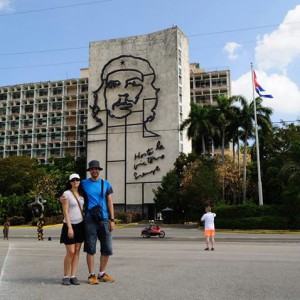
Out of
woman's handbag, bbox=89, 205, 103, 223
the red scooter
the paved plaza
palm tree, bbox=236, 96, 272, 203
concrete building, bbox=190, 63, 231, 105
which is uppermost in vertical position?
concrete building, bbox=190, 63, 231, 105

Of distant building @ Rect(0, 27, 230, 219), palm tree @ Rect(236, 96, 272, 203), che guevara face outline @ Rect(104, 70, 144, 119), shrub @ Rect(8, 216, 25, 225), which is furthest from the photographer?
che guevara face outline @ Rect(104, 70, 144, 119)

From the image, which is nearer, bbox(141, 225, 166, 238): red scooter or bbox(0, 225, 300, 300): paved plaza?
bbox(0, 225, 300, 300): paved plaza

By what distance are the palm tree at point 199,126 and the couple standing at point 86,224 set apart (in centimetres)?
4916

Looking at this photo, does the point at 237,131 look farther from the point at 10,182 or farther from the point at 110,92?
the point at 10,182

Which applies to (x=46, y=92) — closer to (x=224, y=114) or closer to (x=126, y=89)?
(x=126, y=89)

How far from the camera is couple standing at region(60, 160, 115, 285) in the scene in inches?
268

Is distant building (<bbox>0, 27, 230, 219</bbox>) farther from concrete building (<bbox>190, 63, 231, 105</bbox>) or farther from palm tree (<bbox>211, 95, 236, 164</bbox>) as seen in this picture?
concrete building (<bbox>190, 63, 231, 105</bbox>)

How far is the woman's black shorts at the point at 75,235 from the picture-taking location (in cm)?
682

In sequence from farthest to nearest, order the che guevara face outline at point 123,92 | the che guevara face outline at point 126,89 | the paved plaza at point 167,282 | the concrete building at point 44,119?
1. the concrete building at point 44,119
2. the che guevara face outline at point 123,92
3. the che guevara face outline at point 126,89
4. the paved plaza at point 167,282

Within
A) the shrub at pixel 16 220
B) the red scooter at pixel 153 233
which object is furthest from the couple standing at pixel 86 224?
the shrub at pixel 16 220

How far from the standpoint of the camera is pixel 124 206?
71.2 m

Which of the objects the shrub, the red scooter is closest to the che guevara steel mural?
the shrub

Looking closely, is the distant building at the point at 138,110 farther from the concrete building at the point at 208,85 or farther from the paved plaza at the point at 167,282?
the paved plaza at the point at 167,282

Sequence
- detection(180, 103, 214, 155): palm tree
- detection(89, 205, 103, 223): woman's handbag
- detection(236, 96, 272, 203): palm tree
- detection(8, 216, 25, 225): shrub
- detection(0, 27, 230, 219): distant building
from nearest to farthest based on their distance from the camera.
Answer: detection(89, 205, 103, 223): woman's handbag
detection(236, 96, 272, 203): palm tree
detection(8, 216, 25, 225): shrub
detection(180, 103, 214, 155): palm tree
detection(0, 27, 230, 219): distant building
